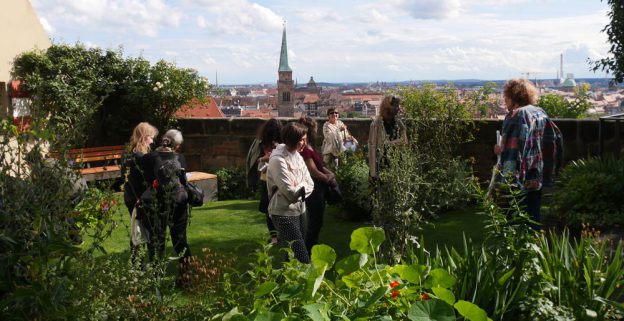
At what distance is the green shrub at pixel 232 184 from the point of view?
1152 centimetres

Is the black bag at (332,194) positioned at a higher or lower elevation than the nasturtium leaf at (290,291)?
lower

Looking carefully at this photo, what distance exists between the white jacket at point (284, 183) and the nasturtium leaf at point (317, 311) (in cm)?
291

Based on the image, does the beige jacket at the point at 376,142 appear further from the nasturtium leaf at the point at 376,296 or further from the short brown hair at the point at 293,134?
the nasturtium leaf at the point at 376,296

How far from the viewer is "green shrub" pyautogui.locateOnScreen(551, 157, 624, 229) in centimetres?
659

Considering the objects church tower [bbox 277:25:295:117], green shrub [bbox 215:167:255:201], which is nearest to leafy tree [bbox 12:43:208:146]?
green shrub [bbox 215:167:255:201]

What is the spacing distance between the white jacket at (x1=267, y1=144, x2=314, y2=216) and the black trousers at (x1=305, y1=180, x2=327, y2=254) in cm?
64

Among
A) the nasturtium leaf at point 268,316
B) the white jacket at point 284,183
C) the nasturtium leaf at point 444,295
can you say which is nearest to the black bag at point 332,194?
the white jacket at point 284,183

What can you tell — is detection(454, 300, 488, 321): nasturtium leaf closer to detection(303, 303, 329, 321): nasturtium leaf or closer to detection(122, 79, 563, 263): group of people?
detection(303, 303, 329, 321): nasturtium leaf

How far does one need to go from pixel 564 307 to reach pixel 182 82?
34.3ft

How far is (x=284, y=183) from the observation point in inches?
207

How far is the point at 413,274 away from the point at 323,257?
35 centimetres

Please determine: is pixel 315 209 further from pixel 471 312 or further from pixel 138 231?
pixel 471 312

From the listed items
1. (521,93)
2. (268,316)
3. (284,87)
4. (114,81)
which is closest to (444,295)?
(268,316)

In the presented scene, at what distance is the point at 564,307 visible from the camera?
2.95 m
